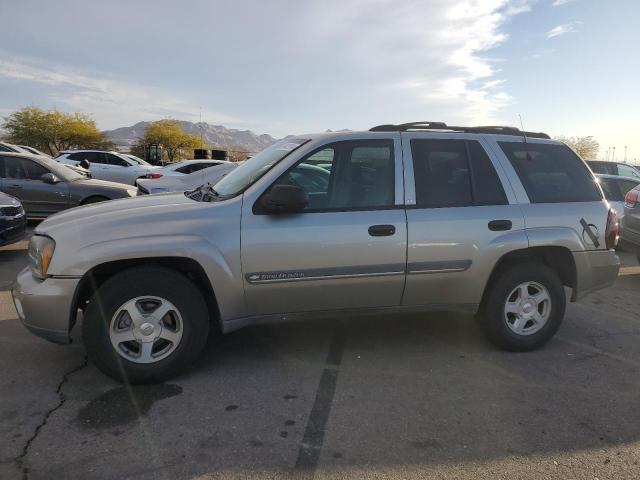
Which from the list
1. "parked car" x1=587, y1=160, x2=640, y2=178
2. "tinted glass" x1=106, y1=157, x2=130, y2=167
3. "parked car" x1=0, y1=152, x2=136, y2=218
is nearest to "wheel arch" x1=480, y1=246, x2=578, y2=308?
"parked car" x1=0, y1=152, x2=136, y2=218

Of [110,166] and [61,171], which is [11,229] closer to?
[61,171]

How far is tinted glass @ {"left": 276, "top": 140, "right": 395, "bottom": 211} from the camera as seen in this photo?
3832mm

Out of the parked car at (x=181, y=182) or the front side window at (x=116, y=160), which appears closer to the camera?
the parked car at (x=181, y=182)

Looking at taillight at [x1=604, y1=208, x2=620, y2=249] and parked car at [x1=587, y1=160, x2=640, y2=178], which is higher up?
parked car at [x1=587, y1=160, x2=640, y2=178]

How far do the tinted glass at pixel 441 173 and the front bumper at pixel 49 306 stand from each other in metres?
2.59

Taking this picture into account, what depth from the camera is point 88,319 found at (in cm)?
347

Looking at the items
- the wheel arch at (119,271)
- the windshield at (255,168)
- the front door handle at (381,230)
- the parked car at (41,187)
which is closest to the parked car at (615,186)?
the front door handle at (381,230)

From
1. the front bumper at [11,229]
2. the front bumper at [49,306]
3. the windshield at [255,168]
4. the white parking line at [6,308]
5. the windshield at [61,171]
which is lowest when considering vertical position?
the white parking line at [6,308]

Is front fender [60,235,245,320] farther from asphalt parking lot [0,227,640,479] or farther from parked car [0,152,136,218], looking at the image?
parked car [0,152,136,218]

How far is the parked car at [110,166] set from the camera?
1830 cm

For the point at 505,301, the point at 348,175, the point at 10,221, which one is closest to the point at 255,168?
the point at 348,175

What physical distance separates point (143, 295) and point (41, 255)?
75cm

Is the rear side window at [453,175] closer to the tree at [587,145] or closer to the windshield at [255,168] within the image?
the windshield at [255,168]

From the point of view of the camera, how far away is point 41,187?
927 cm
